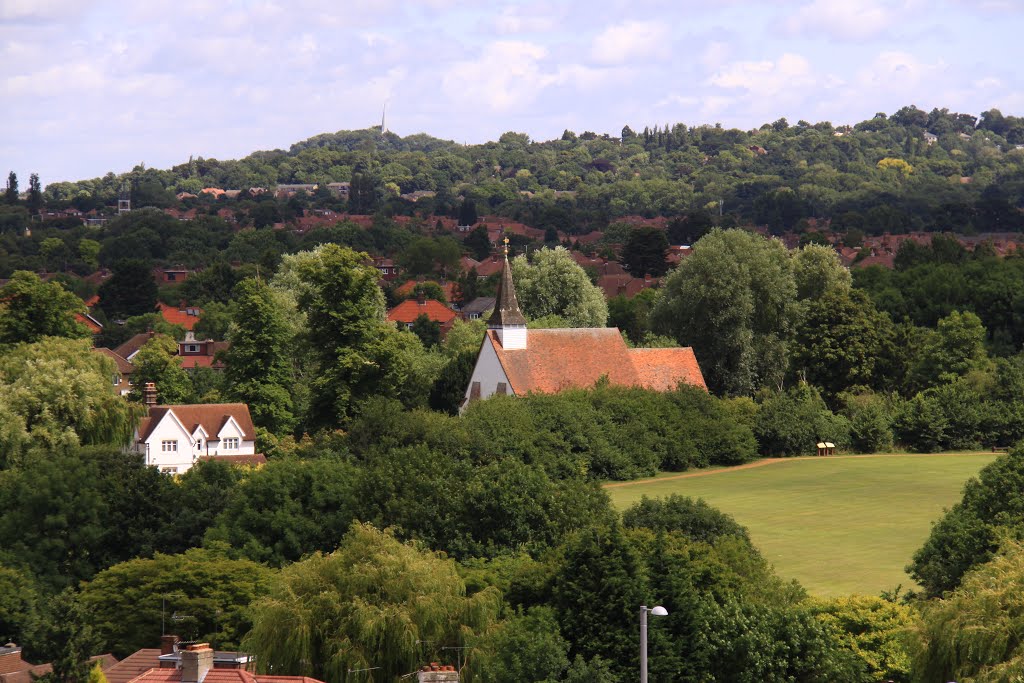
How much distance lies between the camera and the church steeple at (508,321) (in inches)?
2867

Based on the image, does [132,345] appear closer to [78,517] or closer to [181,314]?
[181,314]

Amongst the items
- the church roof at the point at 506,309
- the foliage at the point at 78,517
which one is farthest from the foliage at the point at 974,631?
the church roof at the point at 506,309

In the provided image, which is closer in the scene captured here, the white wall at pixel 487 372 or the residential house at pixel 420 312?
the white wall at pixel 487 372

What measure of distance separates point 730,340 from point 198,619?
47.9 m

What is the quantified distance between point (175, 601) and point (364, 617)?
7180 millimetres

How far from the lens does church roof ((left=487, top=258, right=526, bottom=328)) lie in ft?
239

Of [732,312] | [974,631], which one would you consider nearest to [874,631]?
[974,631]

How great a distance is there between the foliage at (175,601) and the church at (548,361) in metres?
29.5

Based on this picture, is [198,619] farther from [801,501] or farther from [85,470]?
[801,501]

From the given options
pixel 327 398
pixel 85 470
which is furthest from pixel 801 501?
pixel 85 470

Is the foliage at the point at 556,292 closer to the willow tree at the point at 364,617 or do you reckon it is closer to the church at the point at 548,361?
the church at the point at 548,361

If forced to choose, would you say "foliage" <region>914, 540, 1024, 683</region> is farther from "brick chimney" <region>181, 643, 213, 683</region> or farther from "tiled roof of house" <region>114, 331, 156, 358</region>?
"tiled roof of house" <region>114, 331, 156, 358</region>

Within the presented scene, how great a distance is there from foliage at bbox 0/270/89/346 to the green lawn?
997 inches

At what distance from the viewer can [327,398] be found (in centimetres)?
7000
